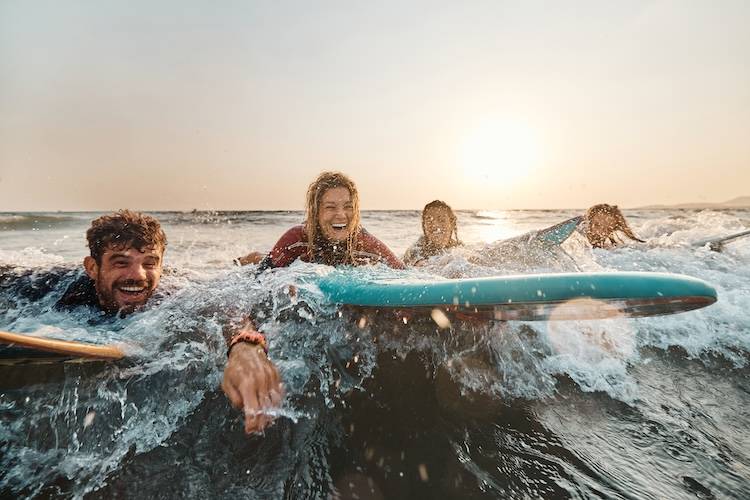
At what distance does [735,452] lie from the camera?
→ 1866 millimetres

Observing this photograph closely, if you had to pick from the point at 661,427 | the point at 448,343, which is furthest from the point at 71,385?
the point at 661,427

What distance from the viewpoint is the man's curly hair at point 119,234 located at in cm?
267

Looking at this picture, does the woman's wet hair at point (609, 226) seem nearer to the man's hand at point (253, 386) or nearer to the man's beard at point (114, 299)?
the man's hand at point (253, 386)

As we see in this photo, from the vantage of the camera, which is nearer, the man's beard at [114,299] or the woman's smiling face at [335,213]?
the man's beard at [114,299]

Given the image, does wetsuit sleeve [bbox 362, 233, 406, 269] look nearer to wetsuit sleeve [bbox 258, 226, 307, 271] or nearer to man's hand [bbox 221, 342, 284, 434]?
wetsuit sleeve [bbox 258, 226, 307, 271]

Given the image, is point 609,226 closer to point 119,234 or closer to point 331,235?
point 331,235

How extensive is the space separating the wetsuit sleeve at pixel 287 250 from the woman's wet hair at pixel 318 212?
91 mm

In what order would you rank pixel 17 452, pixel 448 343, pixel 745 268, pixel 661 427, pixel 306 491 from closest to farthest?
1. pixel 306 491
2. pixel 17 452
3. pixel 661 427
4. pixel 448 343
5. pixel 745 268

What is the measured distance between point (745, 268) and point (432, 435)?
251 inches

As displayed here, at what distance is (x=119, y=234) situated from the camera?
268 centimetres

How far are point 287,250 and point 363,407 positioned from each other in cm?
201

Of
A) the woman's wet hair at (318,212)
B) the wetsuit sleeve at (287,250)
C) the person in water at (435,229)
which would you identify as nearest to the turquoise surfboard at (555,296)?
the woman's wet hair at (318,212)

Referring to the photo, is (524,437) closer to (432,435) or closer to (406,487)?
(432,435)

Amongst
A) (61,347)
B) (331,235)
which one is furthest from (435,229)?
(61,347)
